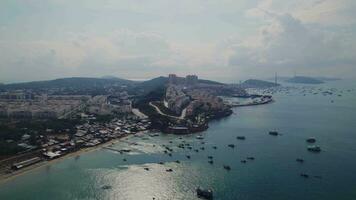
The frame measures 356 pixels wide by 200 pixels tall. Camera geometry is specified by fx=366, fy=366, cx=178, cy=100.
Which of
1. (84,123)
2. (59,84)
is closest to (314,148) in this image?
(84,123)

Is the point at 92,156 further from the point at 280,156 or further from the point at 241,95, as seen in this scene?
the point at 241,95

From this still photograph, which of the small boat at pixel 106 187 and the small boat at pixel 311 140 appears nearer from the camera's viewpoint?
the small boat at pixel 106 187

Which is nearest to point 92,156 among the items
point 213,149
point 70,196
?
point 70,196

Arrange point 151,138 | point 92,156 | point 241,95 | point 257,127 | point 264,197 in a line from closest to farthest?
point 264,197
point 92,156
point 151,138
point 257,127
point 241,95

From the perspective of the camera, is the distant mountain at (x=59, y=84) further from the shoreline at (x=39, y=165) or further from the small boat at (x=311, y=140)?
the small boat at (x=311, y=140)

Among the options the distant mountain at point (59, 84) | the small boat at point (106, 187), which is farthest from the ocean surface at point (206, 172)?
the distant mountain at point (59, 84)

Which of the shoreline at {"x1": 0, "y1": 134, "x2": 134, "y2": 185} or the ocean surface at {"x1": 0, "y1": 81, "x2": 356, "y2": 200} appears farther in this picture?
the shoreline at {"x1": 0, "y1": 134, "x2": 134, "y2": 185}

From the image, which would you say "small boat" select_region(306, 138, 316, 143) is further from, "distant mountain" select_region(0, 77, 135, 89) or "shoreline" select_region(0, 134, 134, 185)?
"distant mountain" select_region(0, 77, 135, 89)

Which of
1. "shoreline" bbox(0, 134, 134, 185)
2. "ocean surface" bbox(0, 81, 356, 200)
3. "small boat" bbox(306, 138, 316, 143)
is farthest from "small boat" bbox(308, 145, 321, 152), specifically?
"shoreline" bbox(0, 134, 134, 185)
